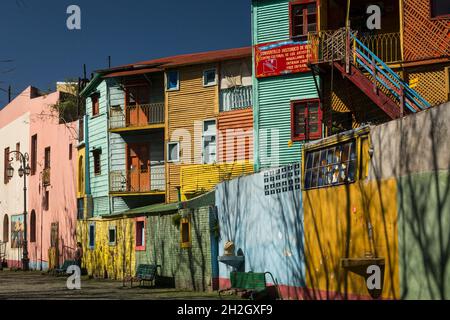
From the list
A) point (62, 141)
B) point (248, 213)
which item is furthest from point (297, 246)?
point (62, 141)

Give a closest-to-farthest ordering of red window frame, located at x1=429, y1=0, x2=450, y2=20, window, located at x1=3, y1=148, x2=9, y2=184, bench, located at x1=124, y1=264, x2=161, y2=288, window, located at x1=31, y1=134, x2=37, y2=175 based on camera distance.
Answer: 1. red window frame, located at x1=429, y1=0, x2=450, y2=20
2. bench, located at x1=124, y1=264, x2=161, y2=288
3. window, located at x1=31, y1=134, x2=37, y2=175
4. window, located at x1=3, y1=148, x2=9, y2=184

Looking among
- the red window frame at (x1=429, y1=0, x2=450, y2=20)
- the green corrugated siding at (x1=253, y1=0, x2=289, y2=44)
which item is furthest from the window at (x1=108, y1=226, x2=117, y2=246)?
the red window frame at (x1=429, y1=0, x2=450, y2=20)

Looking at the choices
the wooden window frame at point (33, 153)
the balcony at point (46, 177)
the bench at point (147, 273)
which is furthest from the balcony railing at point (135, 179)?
the bench at point (147, 273)

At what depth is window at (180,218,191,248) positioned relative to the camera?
82.9ft

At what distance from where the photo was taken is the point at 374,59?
A: 920 inches

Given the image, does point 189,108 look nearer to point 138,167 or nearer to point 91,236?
point 138,167

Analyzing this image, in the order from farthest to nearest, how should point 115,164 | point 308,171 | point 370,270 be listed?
point 115,164
point 308,171
point 370,270

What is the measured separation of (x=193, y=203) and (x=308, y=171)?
8.59m

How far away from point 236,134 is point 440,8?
41.9 ft

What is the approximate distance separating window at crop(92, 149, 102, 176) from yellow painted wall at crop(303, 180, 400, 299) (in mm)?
25262

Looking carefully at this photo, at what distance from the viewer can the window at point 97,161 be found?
41938 millimetres

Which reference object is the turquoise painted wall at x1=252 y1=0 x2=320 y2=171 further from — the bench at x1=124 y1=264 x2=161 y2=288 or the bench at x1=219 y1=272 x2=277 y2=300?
the bench at x1=219 y1=272 x2=277 y2=300

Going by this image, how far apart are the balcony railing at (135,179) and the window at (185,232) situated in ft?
45.3
